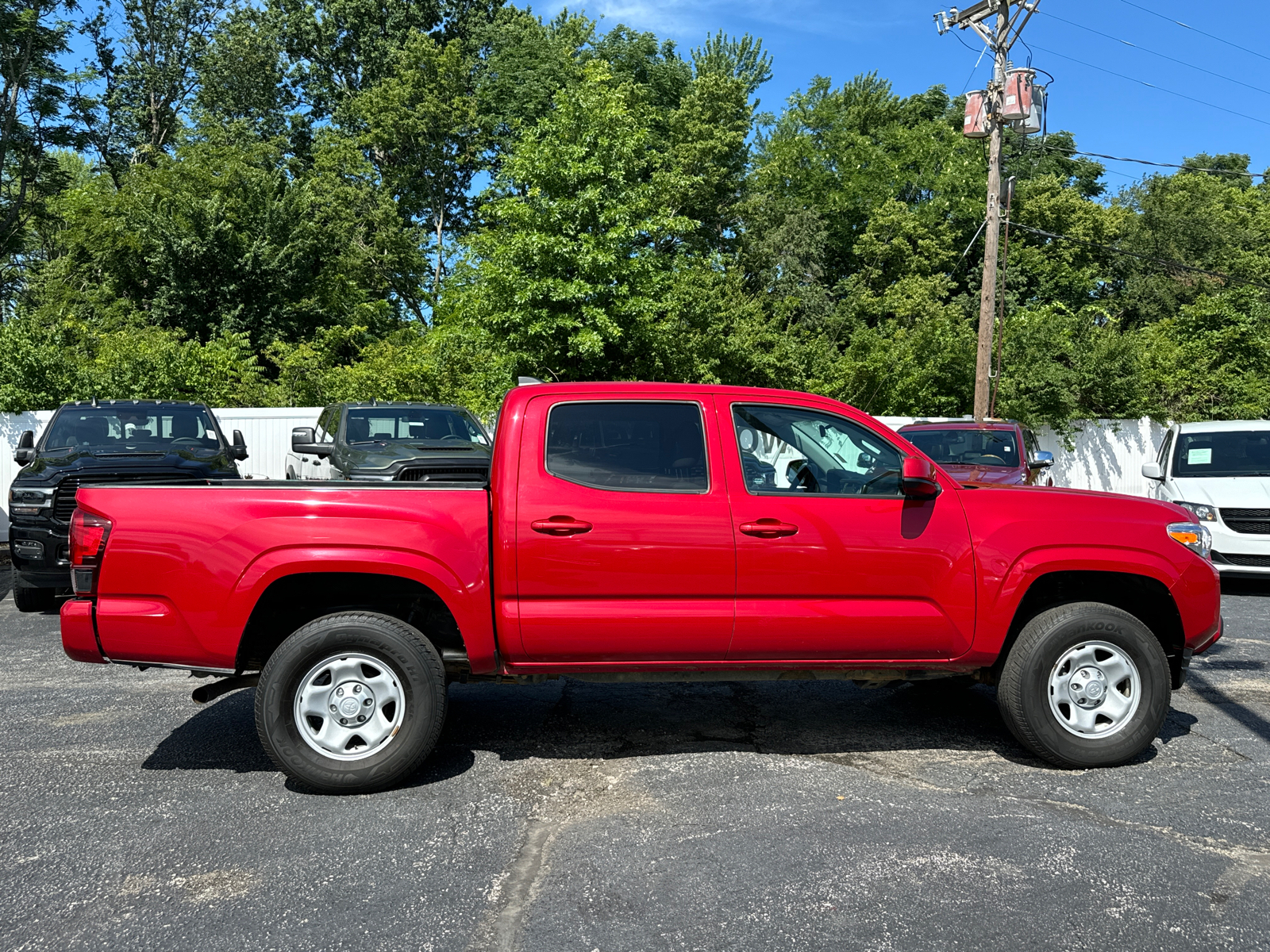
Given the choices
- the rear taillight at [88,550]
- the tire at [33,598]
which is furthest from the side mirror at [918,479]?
the tire at [33,598]

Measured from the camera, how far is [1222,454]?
1139 cm

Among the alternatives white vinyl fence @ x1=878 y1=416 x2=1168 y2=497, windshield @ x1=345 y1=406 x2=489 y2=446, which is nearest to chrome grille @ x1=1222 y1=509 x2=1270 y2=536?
windshield @ x1=345 y1=406 x2=489 y2=446

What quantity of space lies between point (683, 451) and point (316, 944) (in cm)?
266

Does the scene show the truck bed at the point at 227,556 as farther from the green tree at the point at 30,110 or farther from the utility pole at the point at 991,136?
the green tree at the point at 30,110

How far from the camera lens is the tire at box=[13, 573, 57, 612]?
9.67m

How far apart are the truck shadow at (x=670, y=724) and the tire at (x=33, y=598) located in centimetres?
463

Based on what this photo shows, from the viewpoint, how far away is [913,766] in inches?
197

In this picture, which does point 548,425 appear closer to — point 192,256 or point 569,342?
point 569,342

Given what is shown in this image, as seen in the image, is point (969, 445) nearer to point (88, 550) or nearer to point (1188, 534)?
point (1188, 534)

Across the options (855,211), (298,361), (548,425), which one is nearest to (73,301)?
(298,361)

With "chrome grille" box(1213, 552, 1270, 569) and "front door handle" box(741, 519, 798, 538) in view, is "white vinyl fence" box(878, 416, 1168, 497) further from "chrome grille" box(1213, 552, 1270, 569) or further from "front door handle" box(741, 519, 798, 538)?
"front door handle" box(741, 519, 798, 538)

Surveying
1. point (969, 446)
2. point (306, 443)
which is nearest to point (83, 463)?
point (306, 443)

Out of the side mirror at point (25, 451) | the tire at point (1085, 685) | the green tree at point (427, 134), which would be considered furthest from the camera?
the green tree at point (427, 134)

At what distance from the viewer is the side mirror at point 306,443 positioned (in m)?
11.4
